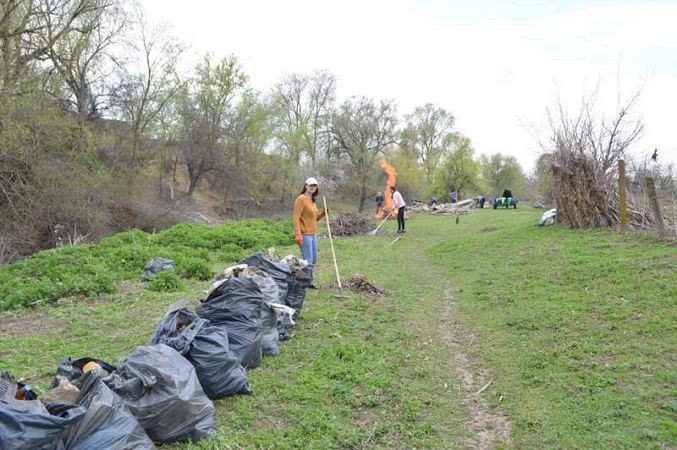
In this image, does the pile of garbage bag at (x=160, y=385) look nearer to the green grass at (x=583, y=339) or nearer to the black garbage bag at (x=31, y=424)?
the black garbage bag at (x=31, y=424)

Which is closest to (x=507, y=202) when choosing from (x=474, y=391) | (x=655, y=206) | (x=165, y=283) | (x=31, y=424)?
(x=655, y=206)

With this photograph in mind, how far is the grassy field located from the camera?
379 cm

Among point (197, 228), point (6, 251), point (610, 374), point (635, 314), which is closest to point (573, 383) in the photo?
point (610, 374)

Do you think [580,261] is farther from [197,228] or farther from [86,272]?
[197,228]

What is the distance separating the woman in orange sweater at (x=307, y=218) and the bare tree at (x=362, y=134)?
26.8 m

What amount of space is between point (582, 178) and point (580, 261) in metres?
4.76

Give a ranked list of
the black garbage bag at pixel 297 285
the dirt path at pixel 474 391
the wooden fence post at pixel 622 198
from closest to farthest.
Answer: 1. the dirt path at pixel 474 391
2. the black garbage bag at pixel 297 285
3. the wooden fence post at pixel 622 198

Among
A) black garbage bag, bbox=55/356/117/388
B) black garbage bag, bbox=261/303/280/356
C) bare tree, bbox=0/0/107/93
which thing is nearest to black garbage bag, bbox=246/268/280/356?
black garbage bag, bbox=261/303/280/356

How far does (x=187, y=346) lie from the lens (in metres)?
3.95

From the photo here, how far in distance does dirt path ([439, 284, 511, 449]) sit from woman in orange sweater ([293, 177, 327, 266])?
8.34ft

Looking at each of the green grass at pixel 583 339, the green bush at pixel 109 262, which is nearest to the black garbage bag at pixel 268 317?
the green grass at pixel 583 339

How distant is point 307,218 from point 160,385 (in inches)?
206

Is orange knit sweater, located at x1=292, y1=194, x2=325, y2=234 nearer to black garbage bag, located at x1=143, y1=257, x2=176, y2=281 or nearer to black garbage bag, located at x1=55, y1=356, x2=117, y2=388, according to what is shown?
black garbage bag, located at x1=143, y1=257, x2=176, y2=281

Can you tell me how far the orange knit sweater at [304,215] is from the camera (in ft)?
27.1
